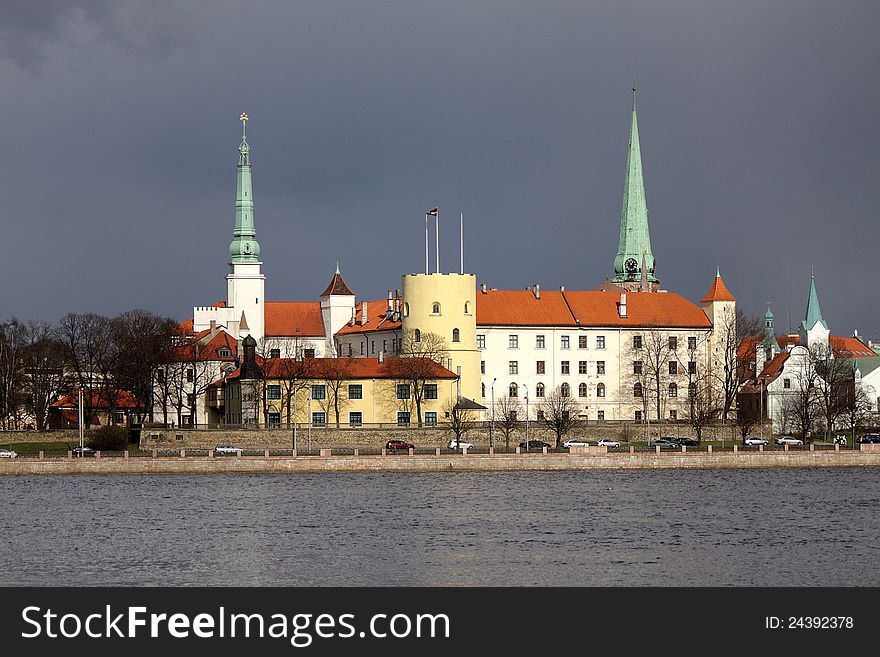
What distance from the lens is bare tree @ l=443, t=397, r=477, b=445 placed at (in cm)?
9936

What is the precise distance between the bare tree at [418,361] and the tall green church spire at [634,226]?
1745 inches

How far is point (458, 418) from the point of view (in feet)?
328

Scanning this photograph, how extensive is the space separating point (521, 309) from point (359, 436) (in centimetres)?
2269

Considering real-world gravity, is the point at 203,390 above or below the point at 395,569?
above

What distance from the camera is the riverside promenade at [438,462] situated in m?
85.5

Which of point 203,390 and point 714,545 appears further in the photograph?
point 203,390

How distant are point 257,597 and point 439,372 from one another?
65340 mm

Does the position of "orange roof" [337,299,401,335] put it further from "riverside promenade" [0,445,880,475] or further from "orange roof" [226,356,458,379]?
"riverside promenade" [0,445,880,475]

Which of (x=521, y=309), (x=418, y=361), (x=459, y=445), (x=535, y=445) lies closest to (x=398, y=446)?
(x=459, y=445)

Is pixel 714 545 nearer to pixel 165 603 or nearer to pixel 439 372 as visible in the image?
pixel 165 603

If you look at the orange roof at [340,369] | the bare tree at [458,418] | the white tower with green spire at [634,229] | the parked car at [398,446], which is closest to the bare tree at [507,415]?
the bare tree at [458,418]

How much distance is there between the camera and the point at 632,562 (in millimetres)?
48375

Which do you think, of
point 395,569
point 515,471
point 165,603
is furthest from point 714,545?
point 515,471

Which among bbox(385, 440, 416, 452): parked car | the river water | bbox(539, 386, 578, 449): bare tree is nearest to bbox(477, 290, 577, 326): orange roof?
bbox(539, 386, 578, 449): bare tree
